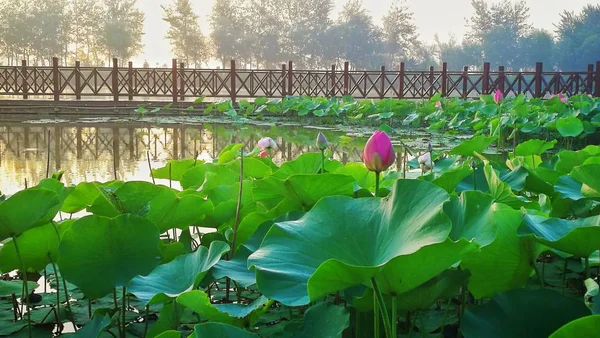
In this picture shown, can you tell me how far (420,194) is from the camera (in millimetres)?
598

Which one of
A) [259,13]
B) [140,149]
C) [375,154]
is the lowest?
[140,149]

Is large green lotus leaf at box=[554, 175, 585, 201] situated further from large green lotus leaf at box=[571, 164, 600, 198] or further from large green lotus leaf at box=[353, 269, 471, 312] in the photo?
large green lotus leaf at box=[353, 269, 471, 312]

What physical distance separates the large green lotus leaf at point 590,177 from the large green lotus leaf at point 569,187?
0.16 ft

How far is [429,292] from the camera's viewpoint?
2.20 feet

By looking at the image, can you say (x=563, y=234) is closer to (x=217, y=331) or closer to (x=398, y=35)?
(x=217, y=331)

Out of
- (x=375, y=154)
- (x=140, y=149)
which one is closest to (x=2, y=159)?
(x=140, y=149)

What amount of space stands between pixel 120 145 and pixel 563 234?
5611 mm

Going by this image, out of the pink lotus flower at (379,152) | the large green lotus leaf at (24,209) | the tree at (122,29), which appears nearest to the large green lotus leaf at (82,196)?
the large green lotus leaf at (24,209)

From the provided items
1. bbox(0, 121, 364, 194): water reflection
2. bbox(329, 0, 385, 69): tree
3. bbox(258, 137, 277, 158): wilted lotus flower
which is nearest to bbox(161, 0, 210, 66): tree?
bbox(329, 0, 385, 69): tree

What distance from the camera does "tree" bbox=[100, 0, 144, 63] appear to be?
3189cm

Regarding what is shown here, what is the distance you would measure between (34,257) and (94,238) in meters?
0.29

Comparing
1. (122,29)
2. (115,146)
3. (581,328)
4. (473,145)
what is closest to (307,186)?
(581,328)

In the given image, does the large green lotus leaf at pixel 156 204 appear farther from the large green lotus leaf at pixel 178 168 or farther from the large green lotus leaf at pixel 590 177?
the large green lotus leaf at pixel 590 177

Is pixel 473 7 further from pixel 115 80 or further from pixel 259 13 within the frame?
pixel 115 80
